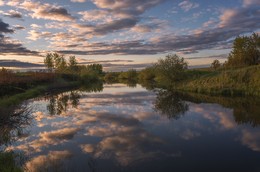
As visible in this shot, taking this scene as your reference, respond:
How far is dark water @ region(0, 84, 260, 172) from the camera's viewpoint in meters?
13.2

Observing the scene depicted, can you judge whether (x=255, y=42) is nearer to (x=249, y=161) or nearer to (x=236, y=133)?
(x=236, y=133)

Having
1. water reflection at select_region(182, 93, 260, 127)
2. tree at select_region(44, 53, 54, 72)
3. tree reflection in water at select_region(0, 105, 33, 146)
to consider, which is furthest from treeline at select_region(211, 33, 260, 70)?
tree at select_region(44, 53, 54, 72)

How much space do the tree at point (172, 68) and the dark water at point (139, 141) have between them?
A: 35.0 metres

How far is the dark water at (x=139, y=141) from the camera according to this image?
13.2 meters

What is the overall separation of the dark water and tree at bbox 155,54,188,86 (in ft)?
115

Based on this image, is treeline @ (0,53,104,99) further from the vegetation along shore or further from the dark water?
the dark water

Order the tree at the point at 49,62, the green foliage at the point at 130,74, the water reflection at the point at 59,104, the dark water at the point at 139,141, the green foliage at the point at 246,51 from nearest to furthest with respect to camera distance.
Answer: the dark water at the point at 139,141, the water reflection at the point at 59,104, the green foliage at the point at 246,51, the tree at the point at 49,62, the green foliage at the point at 130,74

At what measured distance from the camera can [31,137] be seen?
61.4ft

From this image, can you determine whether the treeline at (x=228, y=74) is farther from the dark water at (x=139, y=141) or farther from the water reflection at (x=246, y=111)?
the dark water at (x=139, y=141)

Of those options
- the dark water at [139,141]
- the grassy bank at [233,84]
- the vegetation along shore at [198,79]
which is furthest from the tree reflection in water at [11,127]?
the grassy bank at [233,84]

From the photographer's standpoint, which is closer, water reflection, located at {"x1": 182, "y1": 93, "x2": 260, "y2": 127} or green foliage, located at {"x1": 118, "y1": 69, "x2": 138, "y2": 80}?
water reflection, located at {"x1": 182, "y1": 93, "x2": 260, "y2": 127}

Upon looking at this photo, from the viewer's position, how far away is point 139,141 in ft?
57.4

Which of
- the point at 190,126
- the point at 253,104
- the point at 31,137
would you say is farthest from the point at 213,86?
the point at 31,137

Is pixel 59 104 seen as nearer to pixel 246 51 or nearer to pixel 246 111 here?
pixel 246 111
